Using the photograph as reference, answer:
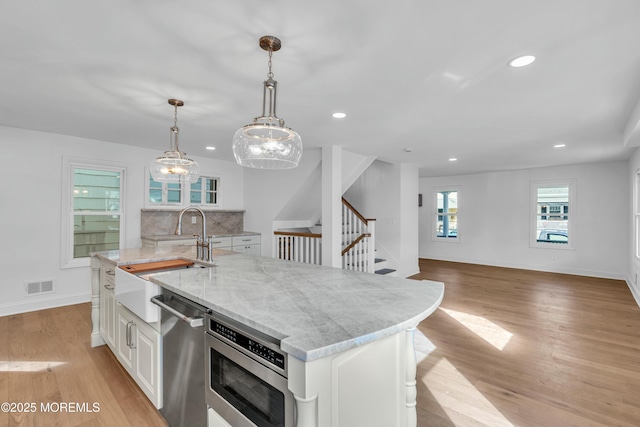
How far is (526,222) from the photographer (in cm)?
721

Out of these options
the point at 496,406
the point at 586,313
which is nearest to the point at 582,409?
the point at 496,406

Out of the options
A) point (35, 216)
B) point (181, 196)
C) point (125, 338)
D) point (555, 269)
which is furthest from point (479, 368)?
point (555, 269)

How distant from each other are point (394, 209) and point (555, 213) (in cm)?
379

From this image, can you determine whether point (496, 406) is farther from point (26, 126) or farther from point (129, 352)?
point (26, 126)

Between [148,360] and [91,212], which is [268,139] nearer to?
[148,360]

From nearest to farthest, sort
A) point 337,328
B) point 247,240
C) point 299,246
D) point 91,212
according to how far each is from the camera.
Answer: point 337,328, point 91,212, point 299,246, point 247,240

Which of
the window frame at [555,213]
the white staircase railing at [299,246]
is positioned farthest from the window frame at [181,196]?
the window frame at [555,213]

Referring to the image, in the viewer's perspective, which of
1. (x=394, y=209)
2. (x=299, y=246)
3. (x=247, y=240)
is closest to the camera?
(x=299, y=246)

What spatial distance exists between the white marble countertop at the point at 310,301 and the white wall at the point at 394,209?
431 centimetres

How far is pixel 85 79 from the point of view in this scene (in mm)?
2455

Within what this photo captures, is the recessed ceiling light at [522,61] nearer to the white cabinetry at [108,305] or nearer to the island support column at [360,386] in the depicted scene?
the island support column at [360,386]

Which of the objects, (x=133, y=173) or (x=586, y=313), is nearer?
(x=586, y=313)

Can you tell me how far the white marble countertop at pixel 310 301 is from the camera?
3.56 ft

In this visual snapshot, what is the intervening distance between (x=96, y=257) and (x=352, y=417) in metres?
3.00
